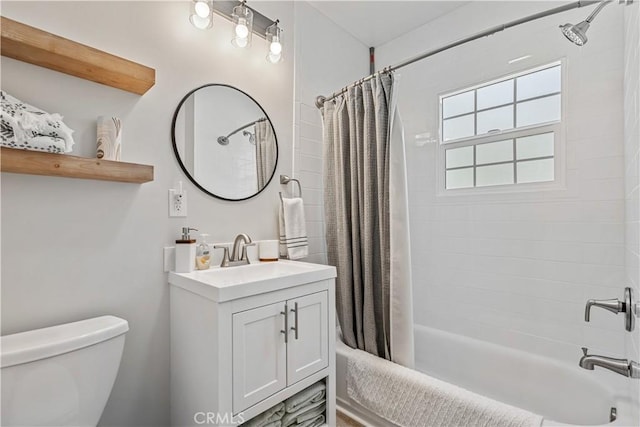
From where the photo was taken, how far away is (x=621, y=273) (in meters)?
1.57

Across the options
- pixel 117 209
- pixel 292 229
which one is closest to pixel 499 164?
pixel 292 229

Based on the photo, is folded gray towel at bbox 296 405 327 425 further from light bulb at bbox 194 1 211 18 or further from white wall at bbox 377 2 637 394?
light bulb at bbox 194 1 211 18

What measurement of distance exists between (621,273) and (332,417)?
1.66m

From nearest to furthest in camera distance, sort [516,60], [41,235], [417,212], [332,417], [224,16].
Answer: [41,235], [332,417], [224,16], [516,60], [417,212]

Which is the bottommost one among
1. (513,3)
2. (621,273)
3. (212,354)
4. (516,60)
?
(212,354)

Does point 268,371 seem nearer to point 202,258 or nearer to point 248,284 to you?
point 248,284

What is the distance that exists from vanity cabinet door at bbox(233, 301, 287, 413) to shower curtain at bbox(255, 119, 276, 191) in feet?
2.78

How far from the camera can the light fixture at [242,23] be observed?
5.19ft

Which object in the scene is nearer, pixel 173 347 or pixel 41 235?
pixel 41 235

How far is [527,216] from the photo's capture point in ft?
6.16

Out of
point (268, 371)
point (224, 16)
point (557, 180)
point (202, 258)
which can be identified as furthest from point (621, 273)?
point (224, 16)

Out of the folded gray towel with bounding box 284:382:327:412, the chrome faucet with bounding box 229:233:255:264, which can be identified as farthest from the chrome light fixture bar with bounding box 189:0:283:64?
the folded gray towel with bounding box 284:382:327:412

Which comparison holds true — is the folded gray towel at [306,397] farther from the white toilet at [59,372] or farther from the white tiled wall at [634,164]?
the white tiled wall at [634,164]

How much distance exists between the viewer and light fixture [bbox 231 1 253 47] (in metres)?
1.58
